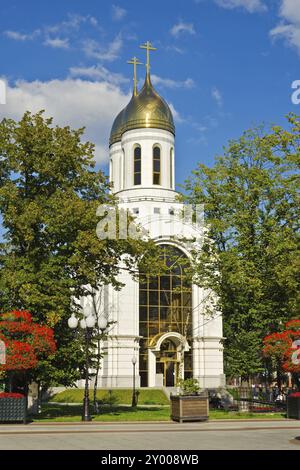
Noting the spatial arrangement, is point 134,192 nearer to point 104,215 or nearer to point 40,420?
point 104,215

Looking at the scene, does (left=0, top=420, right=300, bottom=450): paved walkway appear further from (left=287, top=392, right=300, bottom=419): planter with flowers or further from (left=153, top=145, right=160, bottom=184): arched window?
(left=153, top=145, right=160, bottom=184): arched window

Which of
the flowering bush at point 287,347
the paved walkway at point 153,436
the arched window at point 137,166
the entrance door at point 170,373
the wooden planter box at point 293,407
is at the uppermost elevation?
the arched window at point 137,166

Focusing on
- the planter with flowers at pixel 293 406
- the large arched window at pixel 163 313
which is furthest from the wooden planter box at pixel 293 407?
the large arched window at pixel 163 313

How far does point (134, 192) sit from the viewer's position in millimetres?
53406

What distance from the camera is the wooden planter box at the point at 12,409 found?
72.8 ft

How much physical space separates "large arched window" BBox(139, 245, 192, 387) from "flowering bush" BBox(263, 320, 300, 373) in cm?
2090

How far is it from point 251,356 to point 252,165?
33.2 feet

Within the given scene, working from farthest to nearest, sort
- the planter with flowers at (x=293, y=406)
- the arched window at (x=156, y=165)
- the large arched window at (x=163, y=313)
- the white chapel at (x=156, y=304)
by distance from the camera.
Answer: the arched window at (x=156, y=165) < the large arched window at (x=163, y=313) < the white chapel at (x=156, y=304) < the planter with flowers at (x=293, y=406)

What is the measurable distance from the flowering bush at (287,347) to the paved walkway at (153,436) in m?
3.08

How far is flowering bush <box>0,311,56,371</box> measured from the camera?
75.6ft

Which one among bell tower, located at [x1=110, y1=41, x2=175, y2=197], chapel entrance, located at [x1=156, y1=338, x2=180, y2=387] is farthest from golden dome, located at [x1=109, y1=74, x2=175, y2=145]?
chapel entrance, located at [x1=156, y1=338, x2=180, y2=387]

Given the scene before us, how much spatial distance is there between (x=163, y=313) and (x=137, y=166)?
1335 cm

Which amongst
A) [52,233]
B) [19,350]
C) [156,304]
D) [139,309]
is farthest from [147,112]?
[19,350]

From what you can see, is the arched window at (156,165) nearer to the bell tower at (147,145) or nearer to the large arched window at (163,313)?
the bell tower at (147,145)
